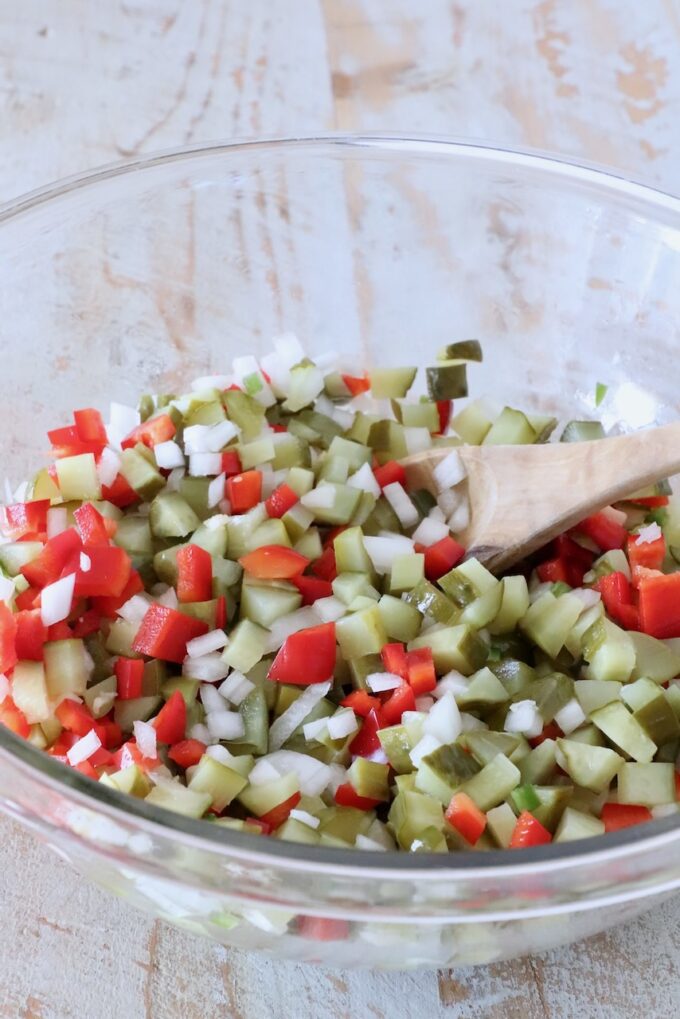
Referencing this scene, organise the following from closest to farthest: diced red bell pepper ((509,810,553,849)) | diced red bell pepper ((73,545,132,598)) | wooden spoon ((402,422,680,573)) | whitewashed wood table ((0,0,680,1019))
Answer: diced red bell pepper ((509,810,553,849)) → diced red bell pepper ((73,545,132,598)) → wooden spoon ((402,422,680,573)) → whitewashed wood table ((0,0,680,1019))

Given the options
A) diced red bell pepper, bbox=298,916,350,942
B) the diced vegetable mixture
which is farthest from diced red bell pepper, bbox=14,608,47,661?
diced red bell pepper, bbox=298,916,350,942

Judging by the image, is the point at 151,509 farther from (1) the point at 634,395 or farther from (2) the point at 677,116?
(2) the point at 677,116

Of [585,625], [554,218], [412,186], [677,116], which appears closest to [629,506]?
[585,625]

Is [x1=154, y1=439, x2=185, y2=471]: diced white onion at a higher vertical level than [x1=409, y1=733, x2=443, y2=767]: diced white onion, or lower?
higher

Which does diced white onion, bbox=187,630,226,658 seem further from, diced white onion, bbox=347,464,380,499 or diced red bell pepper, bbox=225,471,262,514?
diced white onion, bbox=347,464,380,499

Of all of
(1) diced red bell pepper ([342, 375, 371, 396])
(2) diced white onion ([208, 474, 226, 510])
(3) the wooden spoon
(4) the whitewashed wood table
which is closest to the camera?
(3) the wooden spoon

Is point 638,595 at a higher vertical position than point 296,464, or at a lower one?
lower

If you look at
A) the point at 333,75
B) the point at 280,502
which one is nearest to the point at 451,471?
the point at 280,502
